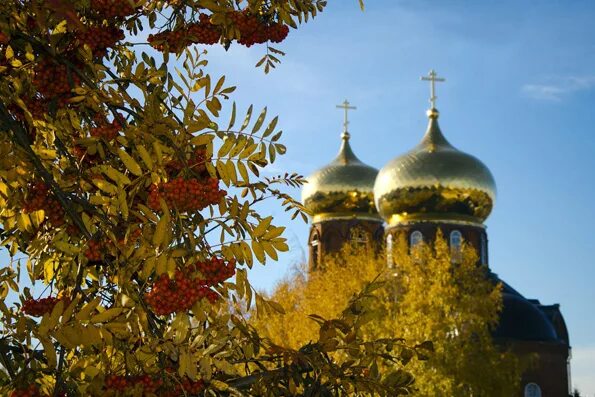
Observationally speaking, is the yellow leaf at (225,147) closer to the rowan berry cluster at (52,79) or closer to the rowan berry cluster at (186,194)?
the rowan berry cluster at (186,194)

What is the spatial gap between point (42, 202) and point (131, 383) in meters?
0.59

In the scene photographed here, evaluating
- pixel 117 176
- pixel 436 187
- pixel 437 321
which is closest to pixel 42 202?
pixel 117 176

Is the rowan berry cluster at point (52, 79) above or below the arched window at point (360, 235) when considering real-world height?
below

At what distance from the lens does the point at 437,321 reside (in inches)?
672

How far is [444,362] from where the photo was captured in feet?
54.4

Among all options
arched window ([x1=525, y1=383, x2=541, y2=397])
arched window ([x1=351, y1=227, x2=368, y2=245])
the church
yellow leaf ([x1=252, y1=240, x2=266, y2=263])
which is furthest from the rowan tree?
arched window ([x1=351, y1=227, x2=368, y2=245])

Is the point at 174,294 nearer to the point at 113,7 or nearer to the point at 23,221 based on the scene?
the point at 23,221

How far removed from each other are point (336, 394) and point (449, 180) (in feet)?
80.5

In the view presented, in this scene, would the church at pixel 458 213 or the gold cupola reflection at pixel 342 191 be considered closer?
the church at pixel 458 213

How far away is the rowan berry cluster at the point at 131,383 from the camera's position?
238 cm

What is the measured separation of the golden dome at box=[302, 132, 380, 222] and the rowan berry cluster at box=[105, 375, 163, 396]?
98.4ft

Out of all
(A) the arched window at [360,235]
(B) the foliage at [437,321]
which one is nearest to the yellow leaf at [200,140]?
(B) the foliage at [437,321]

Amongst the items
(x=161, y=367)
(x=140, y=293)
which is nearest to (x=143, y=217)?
(x=140, y=293)

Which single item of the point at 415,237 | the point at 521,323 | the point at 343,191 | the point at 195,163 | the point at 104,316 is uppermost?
the point at 343,191
